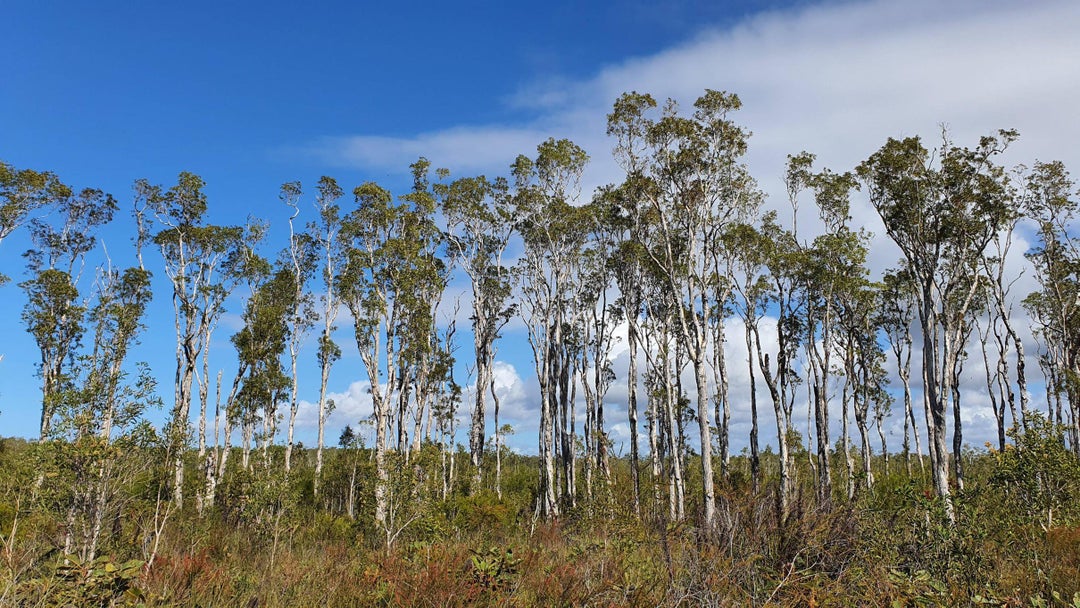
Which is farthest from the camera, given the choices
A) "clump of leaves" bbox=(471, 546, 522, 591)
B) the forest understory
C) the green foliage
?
the green foliage

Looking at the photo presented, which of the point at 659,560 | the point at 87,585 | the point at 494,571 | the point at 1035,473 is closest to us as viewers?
the point at 87,585

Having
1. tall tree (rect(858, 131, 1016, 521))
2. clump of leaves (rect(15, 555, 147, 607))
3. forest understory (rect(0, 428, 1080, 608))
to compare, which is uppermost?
tall tree (rect(858, 131, 1016, 521))

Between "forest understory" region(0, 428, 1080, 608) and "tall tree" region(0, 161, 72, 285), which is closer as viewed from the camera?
"forest understory" region(0, 428, 1080, 608)

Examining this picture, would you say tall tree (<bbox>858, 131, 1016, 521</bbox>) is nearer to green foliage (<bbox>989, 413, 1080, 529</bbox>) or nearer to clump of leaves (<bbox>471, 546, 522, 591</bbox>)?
green foliage (<bbox>989, 413, 1080, 529</bbox>)

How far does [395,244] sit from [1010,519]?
23489 millimetres

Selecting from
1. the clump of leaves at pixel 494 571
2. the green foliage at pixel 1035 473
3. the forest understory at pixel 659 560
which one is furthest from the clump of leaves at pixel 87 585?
the green foliage at pixel 1035 473

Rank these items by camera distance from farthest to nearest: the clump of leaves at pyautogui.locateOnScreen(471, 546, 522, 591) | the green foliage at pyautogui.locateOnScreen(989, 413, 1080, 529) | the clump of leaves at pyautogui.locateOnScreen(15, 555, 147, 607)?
1. the green foliage at pyautogui.locateOnScreen(989, 413, 1080, 529)
2. the clump of leaves at pyautogui.locateOnScreen(471, 546, 522, 591)
3. the clump of leaves at pyautogui.locateOnScreen(15, 555, 147, 607)

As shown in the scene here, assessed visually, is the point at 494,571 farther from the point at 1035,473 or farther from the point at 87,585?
the point at 1035,473

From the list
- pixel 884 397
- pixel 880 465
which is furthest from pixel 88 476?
pixel 880 465

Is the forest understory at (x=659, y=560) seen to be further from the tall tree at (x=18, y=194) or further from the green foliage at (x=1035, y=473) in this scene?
the tall tree at (x=18, y=194)

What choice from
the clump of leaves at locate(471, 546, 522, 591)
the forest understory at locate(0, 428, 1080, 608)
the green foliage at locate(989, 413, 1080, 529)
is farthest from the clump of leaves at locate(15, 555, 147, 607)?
the green foliage at locate(989, 413, 1080, 529)

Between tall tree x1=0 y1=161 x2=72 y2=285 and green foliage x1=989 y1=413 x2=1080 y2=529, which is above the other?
tall tree x1=0 y1=161 x2=72 y2=285

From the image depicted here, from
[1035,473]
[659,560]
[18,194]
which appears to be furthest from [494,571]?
[18,194]

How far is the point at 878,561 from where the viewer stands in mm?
8234
